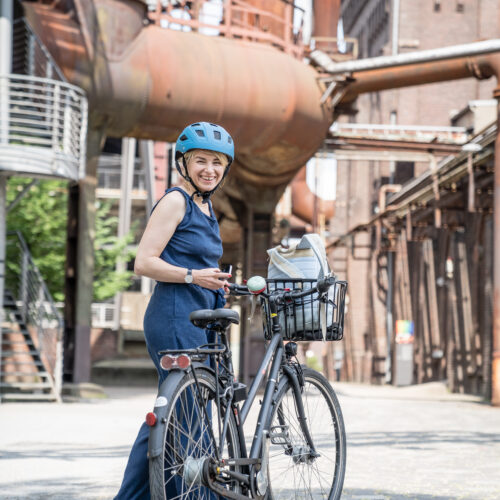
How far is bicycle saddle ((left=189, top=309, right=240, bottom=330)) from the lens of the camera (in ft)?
13.0

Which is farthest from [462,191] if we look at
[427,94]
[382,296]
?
[427,94]

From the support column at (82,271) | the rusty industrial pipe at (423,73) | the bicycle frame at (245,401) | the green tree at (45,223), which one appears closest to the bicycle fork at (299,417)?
the bicycle frame at (245,401)

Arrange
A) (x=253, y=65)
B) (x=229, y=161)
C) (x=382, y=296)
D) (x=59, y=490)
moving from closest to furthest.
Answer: (x=229, y=161), (x=59, y=490), (x=253, y=65), (x=382, y=296)

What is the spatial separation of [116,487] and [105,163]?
38.6 meters

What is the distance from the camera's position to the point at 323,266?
4.68 meters

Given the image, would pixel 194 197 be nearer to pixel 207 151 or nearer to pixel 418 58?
pixel 207 151

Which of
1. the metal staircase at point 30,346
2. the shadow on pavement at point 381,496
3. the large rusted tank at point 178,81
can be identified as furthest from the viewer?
the large rusted tank at point 178,81

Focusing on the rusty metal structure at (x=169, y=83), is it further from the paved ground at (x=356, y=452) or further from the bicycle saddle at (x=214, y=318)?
the bicycle saddle at (x=214, y=318)

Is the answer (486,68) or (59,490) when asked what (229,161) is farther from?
(486,68)

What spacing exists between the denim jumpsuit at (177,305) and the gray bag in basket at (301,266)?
356 mm

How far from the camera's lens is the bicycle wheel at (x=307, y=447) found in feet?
15.0

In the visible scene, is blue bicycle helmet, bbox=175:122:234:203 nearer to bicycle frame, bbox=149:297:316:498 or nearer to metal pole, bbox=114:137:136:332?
bicycle frame, bbox=149:297:316:498

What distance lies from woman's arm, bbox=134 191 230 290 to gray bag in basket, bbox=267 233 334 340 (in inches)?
16.0

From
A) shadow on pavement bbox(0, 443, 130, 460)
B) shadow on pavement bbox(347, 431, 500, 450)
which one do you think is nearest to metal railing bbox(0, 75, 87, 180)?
shadow on pavement bbox(0, 443, 130, 460)
